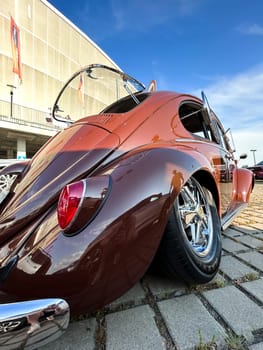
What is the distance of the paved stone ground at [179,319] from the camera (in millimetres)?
1041

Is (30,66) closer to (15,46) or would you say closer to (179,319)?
(15,46)

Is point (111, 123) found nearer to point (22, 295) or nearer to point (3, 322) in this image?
point (22, 295)

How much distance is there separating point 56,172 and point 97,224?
503 mm

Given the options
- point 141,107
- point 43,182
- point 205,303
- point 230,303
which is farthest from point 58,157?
point 230,303

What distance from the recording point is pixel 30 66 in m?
20.5

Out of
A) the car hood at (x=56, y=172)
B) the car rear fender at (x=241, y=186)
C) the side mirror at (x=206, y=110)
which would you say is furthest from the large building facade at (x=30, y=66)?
the car hood at (x=56, y=172)

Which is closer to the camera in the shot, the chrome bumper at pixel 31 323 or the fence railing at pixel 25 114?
the chrome bumper at pixel 31 323

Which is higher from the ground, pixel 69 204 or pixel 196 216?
pixel 69 204

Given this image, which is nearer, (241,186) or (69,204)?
(69,204)

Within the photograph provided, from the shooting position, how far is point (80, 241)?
0.93 metres

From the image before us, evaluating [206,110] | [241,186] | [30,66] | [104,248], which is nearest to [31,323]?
[104,248]

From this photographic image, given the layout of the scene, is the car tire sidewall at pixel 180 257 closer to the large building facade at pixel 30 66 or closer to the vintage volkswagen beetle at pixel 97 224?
the vintage volkswagen beetle at pixel 97 224

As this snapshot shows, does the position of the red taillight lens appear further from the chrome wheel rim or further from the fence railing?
the fence railing

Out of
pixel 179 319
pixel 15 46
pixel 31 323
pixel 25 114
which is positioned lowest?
pixel 179 319
